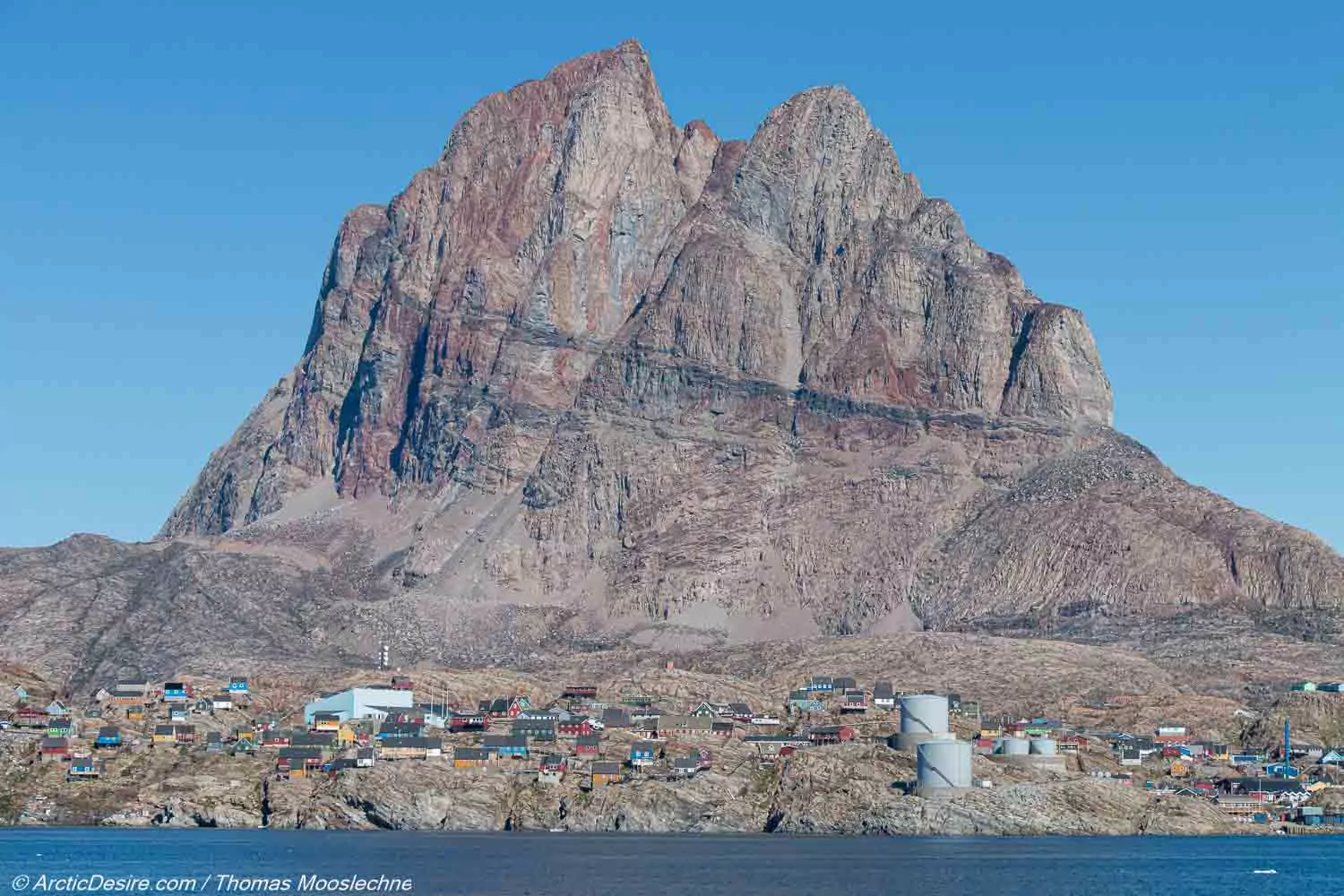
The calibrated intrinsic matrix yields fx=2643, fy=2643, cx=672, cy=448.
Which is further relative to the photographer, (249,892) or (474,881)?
(474,881)

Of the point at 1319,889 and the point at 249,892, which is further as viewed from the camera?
the point at 1319,889

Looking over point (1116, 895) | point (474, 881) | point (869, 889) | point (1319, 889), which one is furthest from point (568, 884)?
point (1319, 889)

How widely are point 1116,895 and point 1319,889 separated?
59.8ft

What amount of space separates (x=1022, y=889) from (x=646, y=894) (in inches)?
1096

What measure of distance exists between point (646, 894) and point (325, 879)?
23.7m

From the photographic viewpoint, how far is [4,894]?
611 feet

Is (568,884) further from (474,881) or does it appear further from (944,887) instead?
(944,887)

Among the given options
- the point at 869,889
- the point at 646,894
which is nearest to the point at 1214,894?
the point at 869,889

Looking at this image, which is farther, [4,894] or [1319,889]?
[1319,889]

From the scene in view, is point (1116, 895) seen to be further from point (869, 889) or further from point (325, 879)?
point (325, 879)

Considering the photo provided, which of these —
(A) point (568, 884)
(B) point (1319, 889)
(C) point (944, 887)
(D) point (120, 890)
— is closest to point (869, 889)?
(C) point (944, 887)

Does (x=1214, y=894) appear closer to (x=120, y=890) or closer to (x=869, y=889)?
(x=869, y=889)

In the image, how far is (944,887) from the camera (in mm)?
196875

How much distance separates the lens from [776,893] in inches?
7584
